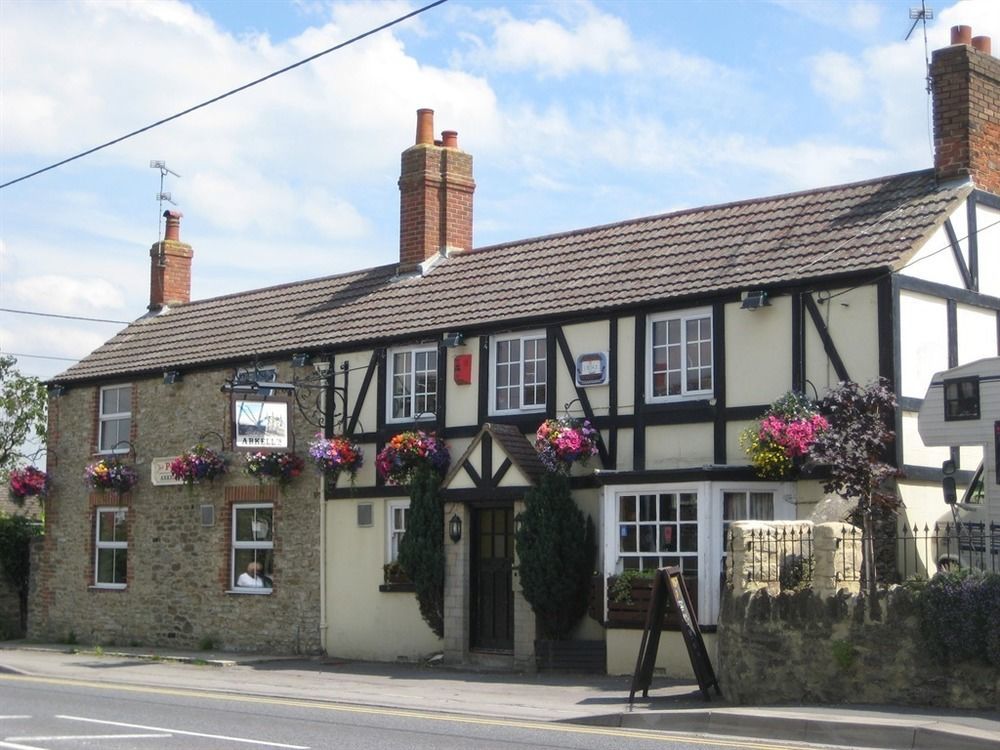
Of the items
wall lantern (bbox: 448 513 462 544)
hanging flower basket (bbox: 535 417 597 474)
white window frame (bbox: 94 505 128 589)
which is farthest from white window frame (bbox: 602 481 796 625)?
white window frame (bbox: 94 505 128 589)

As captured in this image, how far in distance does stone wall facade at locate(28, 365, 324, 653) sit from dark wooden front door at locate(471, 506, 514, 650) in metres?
3.48

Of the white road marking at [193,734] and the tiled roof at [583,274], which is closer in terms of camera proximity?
the white road marking at [193,734]

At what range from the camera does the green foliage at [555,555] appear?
63.0 ft

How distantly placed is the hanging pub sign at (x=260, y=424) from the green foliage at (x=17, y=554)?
384 inches

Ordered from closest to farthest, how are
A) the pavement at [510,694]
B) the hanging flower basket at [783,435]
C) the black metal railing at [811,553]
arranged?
the pavement at [510,694], the black metal railing at [811,553], the hanging flower basket at [783,435]

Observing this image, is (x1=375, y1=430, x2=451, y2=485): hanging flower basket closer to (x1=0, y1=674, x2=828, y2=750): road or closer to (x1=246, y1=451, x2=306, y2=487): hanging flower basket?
(x1=246, y1=451, x2=306, y2=487): hanging flower basket

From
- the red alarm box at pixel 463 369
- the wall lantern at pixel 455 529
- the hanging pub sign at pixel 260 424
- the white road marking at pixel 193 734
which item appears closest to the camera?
the white road marking at pixel 193 734

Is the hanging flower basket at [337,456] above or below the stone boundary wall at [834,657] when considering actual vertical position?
above

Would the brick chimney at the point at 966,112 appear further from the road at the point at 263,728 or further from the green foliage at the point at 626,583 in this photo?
the road at the point at 263,728

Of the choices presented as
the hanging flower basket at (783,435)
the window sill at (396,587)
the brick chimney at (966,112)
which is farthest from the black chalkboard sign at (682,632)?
the brick chimney at (966,112)

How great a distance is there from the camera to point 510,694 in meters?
16.9

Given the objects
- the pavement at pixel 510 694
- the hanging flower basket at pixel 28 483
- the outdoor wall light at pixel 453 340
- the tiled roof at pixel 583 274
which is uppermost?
the tiled roof at pixel 583 274

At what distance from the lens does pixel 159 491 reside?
26.2 meters

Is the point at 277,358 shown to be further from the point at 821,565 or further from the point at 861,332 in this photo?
the point at 821,565
